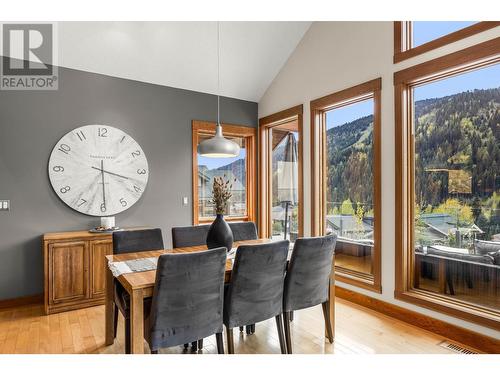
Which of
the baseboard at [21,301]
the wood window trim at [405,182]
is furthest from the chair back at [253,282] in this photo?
the baseboard at [21,301]

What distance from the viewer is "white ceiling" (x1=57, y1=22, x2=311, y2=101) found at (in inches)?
142

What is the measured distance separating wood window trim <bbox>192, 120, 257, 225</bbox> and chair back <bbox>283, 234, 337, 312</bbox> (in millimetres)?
2495

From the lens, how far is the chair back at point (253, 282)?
7.01 ft

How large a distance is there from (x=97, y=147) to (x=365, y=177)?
3.24 m

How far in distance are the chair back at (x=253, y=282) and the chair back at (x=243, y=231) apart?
1210mm

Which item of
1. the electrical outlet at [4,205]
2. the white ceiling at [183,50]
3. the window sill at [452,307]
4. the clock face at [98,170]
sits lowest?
the window sill at [452,307]

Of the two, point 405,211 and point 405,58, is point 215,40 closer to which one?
point 405,58

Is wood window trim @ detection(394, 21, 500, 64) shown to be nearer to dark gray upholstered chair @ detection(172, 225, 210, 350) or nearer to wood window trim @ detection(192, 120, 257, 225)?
wood window trim @ detection(192, 120, 257, 225)

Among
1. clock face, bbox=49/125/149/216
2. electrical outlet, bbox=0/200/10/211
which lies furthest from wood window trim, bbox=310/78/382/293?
electrical outlet, bbox=0/200/10/211

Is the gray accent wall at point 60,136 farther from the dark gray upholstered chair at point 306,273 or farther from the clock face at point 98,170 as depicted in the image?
the dark gray upholstered chair at point 306,273

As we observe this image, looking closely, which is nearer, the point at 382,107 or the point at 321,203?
the point at 382,107

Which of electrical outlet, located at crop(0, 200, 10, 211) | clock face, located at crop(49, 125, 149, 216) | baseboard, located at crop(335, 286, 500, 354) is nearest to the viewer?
baseboard, located at crop(335, 286, 500, 354)

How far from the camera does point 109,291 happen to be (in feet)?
8.73
